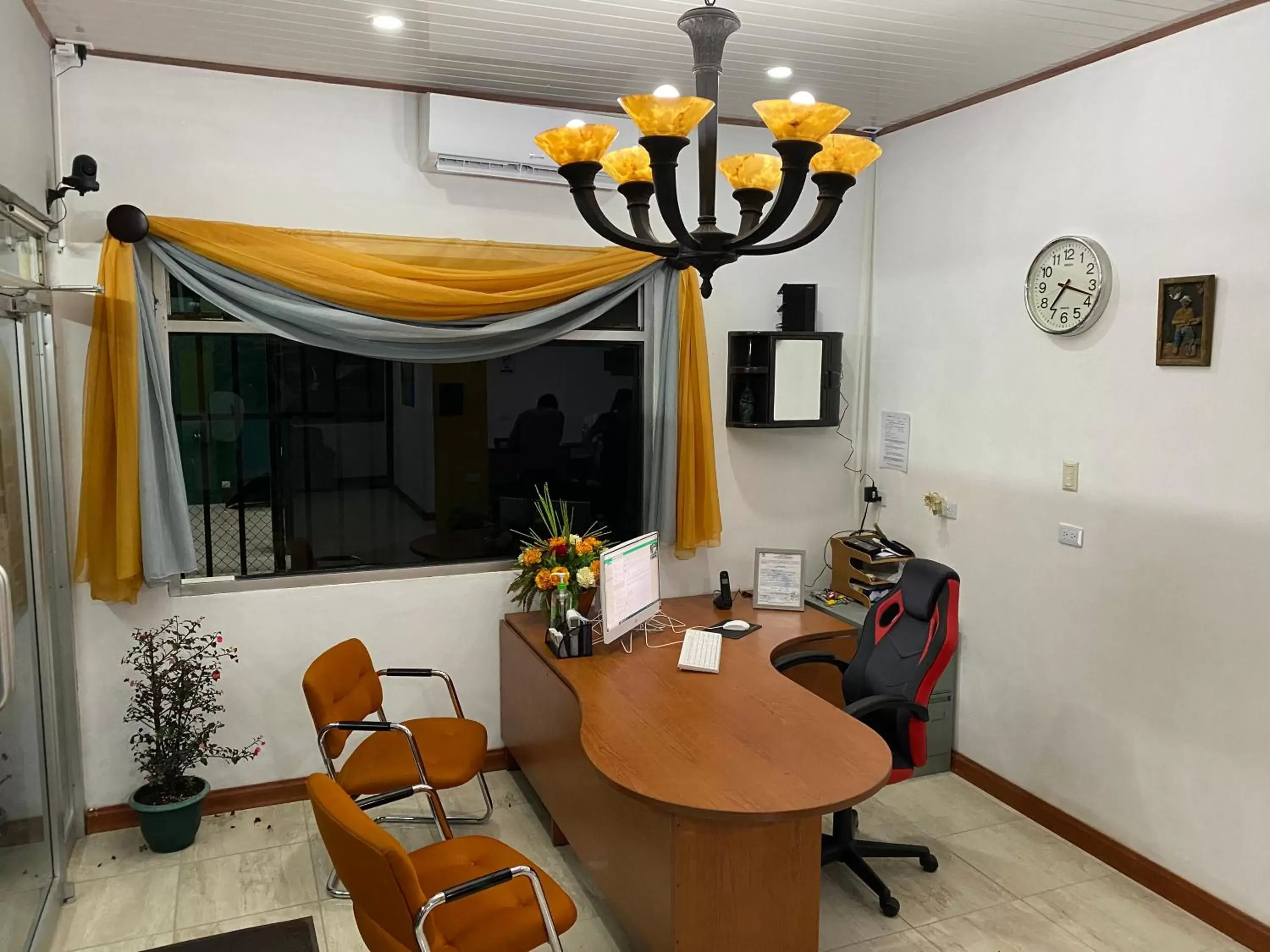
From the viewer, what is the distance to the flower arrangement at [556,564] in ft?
11.3

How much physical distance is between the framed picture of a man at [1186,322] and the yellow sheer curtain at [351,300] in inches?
70.4

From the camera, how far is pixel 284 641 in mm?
3717

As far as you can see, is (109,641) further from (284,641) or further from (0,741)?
(0,741)

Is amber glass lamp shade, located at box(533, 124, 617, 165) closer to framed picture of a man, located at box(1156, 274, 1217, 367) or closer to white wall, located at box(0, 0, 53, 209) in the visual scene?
white wall, located at box(0, 0, 53, 209)

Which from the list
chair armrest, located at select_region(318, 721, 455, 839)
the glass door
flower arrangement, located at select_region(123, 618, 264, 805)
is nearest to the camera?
the glass door

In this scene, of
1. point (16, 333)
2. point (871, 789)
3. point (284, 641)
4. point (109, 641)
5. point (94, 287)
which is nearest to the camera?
point (871, 789)

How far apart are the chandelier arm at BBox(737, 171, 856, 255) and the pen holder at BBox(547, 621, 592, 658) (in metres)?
1.54

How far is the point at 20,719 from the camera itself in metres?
2.70

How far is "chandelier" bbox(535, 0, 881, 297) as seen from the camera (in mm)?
1966

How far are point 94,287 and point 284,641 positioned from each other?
150cm

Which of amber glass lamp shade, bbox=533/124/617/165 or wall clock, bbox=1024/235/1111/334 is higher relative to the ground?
amber glass lamp shade, bbox=533/124/617/165

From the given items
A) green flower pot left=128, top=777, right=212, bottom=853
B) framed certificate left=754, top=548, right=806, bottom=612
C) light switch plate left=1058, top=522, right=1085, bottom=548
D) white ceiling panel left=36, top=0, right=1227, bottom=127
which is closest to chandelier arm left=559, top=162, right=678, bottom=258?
white ceiling panel left=36, top=0, right=1227, bottom=127

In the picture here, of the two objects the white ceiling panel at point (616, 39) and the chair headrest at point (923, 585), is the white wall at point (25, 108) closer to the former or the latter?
the white ceiling panel at point (616, 39)

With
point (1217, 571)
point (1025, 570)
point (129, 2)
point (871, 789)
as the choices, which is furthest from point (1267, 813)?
point (129, 2)
